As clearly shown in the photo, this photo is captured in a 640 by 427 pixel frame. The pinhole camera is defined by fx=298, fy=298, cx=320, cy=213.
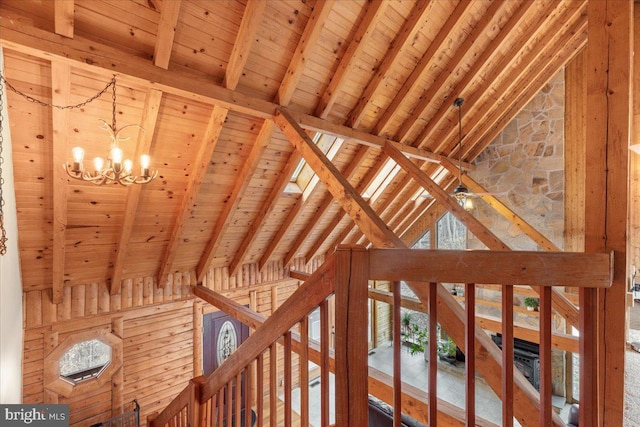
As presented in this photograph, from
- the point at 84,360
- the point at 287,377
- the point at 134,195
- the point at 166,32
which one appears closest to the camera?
the point at 287,377

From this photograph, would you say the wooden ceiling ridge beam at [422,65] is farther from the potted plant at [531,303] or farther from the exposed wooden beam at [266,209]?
the potted plant at [531,303]

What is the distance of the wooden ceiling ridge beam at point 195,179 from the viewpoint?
2.97 meters

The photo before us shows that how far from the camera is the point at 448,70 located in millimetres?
3717

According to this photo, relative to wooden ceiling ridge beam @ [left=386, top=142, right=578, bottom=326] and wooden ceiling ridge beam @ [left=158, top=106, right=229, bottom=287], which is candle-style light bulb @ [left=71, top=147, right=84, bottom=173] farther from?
wooden ceiling ridge beam @ [left=386, top=142, right=578, bottom=326]

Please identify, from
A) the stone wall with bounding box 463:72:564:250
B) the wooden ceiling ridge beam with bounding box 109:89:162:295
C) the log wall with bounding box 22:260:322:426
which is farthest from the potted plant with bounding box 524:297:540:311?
the wooden ceiling ridge beam with bounding box 109:89:162:295

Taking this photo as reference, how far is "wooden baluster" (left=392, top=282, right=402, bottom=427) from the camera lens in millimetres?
1053

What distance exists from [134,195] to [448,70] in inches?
156

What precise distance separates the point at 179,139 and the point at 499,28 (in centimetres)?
387

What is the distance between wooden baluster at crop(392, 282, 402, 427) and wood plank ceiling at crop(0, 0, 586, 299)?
233cm

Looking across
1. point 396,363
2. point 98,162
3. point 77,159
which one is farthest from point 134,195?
point 396,363

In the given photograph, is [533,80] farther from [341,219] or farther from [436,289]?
[436,289]

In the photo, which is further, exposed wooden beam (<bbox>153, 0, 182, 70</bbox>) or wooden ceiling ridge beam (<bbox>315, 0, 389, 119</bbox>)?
wooden ceiling ridge beam (<bbox>315, 0, 389, 119</bbox>)

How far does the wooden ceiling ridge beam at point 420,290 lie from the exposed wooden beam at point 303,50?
0.22 meters
